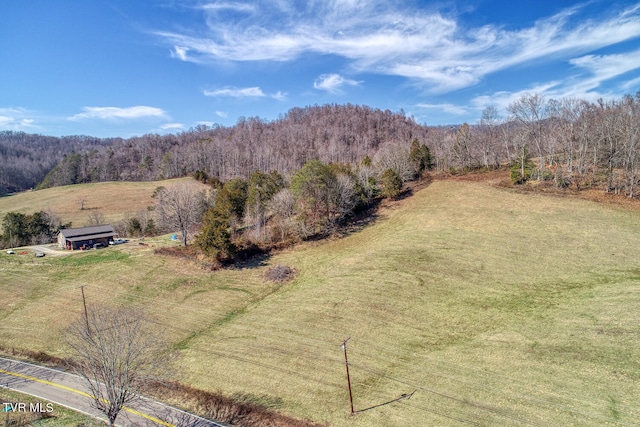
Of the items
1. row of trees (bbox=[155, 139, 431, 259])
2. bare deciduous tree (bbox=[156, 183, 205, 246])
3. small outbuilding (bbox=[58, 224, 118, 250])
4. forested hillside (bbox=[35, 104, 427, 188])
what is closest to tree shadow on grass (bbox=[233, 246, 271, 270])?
row of trees (bbox=[155, 139, 431, 259])

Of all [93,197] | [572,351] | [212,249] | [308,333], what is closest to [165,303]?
[212,249]

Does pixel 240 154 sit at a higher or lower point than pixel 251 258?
higher

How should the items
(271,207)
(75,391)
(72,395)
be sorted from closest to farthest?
1. (72,395)
2. (75,391)
3. (271,207)

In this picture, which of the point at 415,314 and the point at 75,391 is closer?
the point at 75,391

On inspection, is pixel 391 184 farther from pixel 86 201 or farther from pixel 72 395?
pixel 86 201

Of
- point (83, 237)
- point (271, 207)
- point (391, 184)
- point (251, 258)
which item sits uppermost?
point (391, 184)

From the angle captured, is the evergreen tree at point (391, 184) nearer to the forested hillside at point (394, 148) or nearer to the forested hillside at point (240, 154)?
the forested hillside at point (394, 148)

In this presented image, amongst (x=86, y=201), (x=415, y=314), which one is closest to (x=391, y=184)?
(x=415, y=314)
